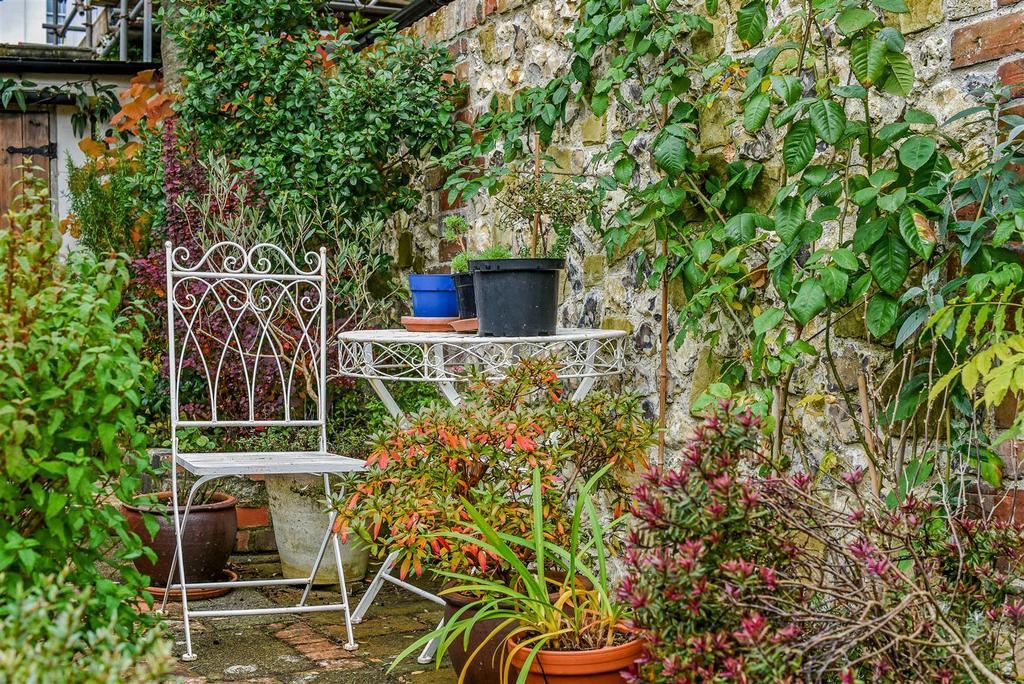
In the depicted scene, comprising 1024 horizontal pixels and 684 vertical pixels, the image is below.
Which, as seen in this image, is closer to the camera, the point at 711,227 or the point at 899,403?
the point at 899,403

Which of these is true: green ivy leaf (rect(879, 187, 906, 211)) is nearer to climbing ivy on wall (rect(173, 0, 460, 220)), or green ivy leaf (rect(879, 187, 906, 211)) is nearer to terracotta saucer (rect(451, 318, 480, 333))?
terracotta saucer (rect(451, 318, 480, 333))

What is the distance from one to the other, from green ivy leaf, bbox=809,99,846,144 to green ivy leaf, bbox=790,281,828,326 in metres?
0.33

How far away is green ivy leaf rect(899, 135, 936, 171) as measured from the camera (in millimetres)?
2297

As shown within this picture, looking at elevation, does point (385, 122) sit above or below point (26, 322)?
above

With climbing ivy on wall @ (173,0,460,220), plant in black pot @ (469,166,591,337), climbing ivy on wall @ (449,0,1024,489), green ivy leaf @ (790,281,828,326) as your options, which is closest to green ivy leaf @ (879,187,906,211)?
climbing ivy on wall @ (449,0,1024,489)

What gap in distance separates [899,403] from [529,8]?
231cm

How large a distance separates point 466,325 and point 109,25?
23.7 feet

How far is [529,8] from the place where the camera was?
4047 millimetres

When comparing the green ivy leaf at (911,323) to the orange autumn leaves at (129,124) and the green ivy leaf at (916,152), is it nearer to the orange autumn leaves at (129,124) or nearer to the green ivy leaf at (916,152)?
the green ivy leaf at (916,152)

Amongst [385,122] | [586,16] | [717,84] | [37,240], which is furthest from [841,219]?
[385,122]

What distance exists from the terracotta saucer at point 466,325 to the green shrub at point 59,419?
1360 mm

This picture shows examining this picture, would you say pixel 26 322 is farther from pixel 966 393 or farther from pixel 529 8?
pixel 529 8

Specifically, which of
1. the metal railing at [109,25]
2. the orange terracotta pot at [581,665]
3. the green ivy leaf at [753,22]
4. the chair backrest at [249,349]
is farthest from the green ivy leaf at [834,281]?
the metal railing at [109,25]

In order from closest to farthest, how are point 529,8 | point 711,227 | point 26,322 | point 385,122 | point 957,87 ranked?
point 26,322 → point 957,87 → point 711,227 → point 529,8 → point 385,122
